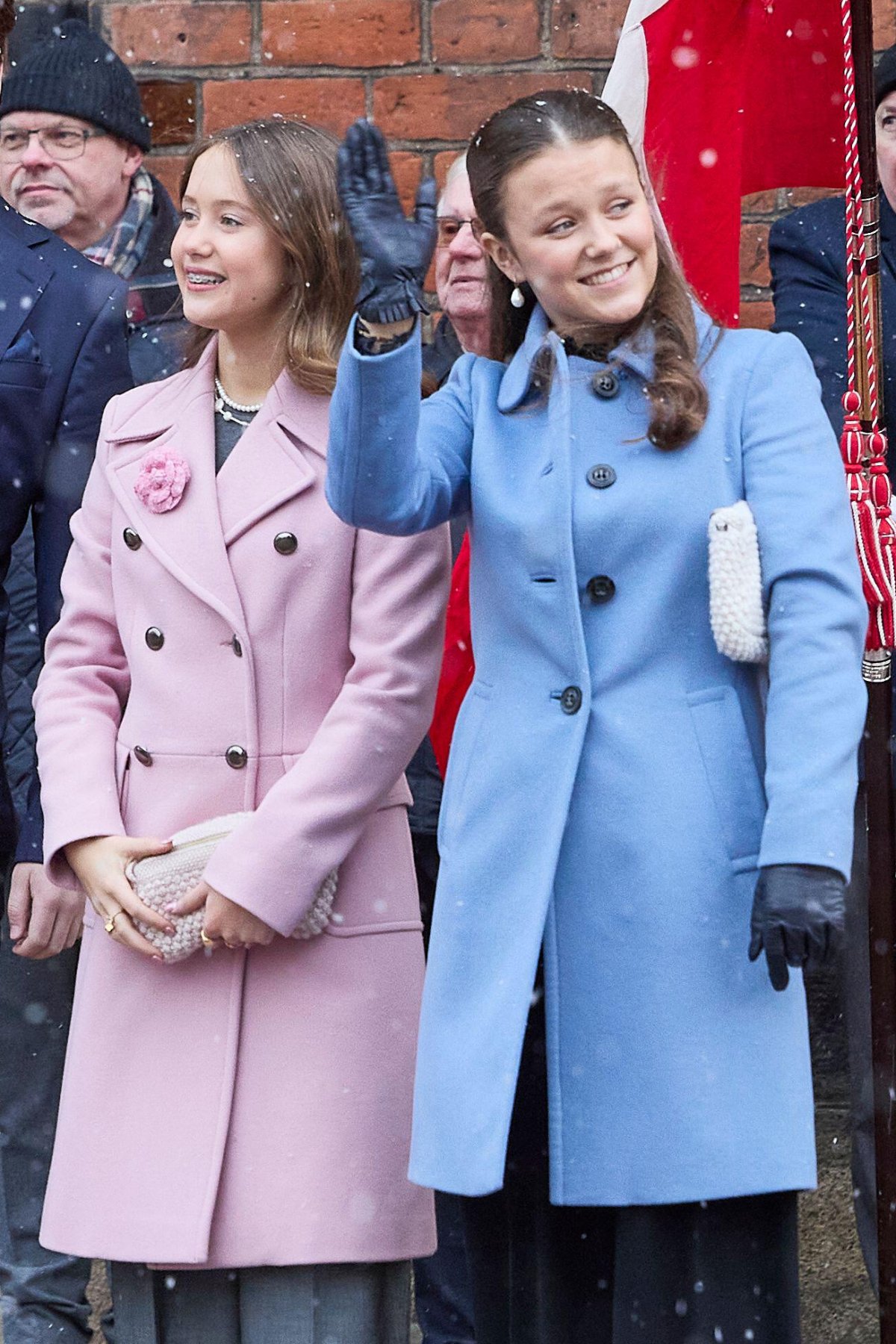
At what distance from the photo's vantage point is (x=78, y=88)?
3.46m

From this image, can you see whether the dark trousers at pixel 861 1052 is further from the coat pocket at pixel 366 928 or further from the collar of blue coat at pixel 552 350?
the collar of blue coat at pixel 552 350

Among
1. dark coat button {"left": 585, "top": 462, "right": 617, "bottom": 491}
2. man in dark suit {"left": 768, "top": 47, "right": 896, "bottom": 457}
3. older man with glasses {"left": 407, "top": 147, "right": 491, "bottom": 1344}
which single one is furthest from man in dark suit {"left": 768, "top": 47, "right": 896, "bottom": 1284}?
dark coat button {"left": 585, "top": 462, "right": 617, "bottom": 491}

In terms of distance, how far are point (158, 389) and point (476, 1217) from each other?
1.04m

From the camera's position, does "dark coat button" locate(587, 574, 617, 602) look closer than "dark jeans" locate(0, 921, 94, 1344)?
Yes

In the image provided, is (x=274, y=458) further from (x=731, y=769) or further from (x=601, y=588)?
(x=731, y=769)

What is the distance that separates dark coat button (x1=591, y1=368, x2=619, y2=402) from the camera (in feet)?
6.80

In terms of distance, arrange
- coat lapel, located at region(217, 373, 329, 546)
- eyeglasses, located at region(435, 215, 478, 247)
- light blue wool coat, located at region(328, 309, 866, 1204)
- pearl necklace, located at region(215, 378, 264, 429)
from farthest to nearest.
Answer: eyeglasses, located at region(435, 215, 478, 247), pearl necklace, located at region(215, 378, 264, 429), coat lapel, located at region(217, 373, 329, 546), light blue wool coat, located at region(328, 309, 866, 1204)

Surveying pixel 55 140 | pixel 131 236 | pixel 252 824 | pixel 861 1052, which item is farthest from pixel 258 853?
pixel 55 140

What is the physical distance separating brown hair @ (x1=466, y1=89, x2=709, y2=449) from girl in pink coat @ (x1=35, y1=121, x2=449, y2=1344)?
0.29 m

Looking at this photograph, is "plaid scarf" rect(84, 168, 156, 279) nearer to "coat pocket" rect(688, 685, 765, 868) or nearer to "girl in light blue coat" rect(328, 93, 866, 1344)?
"girl in light blue coat" rect(328, 93, 866, 1344)

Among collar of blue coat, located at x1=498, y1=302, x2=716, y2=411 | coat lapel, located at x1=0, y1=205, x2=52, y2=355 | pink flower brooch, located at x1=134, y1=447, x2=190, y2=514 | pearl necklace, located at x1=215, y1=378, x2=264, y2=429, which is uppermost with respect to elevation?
coat lapel, located at x1=0, y1=205, x2=52, y2=355

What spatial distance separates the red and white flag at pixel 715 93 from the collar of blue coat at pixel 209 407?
1.99ft

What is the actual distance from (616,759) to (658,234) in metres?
0.56

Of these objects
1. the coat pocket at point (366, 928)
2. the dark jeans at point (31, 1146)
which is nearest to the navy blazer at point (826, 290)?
the coat pocket at point (366, 928)
